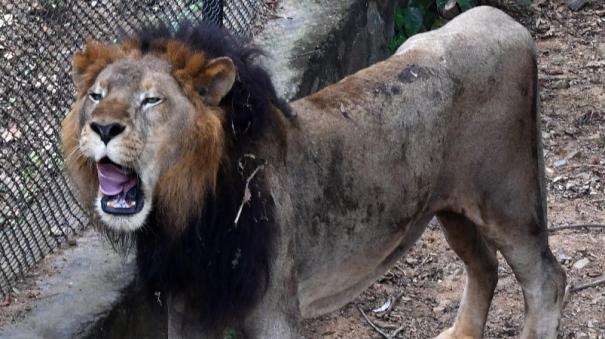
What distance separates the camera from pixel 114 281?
224 inches

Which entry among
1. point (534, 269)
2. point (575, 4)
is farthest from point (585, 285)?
point (575, 4)

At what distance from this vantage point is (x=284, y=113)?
4984 mm

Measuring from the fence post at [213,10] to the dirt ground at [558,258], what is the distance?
1.62 meters

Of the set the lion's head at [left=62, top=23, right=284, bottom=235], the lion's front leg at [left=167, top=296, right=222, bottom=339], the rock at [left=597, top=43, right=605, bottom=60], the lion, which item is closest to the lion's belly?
the lion

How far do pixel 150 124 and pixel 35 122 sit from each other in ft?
5.58

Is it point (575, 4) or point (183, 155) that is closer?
point (183, 155)

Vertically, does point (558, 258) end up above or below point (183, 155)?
below

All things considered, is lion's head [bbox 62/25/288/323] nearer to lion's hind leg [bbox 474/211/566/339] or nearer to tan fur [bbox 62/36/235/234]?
tan fur [bbox 62/36/235/234]

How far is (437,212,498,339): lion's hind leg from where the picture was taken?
6324 millimetres

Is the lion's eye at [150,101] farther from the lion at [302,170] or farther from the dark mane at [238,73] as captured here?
the dark mane at [238,73]

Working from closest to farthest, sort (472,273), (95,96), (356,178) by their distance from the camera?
1. (95,96)
2. (356,178)
3. (472,273)

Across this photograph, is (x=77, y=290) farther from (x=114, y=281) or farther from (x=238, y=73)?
(x=238, y=73)

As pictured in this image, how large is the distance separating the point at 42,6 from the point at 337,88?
158 centimetres

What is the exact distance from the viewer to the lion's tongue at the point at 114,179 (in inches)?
171
